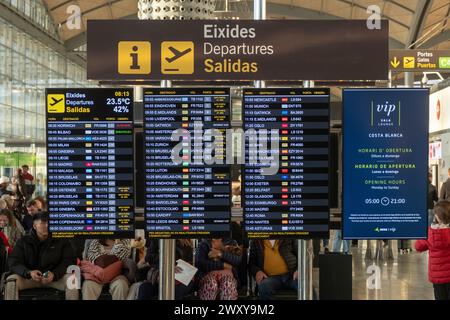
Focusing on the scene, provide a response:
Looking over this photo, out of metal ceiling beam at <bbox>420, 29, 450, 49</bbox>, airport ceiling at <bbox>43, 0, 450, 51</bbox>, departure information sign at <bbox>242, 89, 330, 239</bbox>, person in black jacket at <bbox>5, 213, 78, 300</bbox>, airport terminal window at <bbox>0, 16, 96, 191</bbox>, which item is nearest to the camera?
departure information sign at <bbox>242, 89, 330, 239</bbox>

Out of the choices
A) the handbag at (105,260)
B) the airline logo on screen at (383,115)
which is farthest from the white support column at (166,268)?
the airline logo on screen at (383,115)

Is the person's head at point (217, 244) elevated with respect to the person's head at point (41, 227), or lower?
lower

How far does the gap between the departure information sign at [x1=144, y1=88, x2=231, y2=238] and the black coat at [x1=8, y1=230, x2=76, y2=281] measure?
2.03 meters

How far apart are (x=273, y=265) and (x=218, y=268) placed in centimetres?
65

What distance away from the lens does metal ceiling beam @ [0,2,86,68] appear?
76.8 ft

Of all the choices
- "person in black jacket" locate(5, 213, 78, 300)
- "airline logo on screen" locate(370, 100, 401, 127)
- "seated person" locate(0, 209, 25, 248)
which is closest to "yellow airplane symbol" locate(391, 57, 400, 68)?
"seated person" locate(0, 209, 25, 248)

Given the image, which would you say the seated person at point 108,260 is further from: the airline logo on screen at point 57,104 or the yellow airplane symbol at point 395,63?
the yellow airplane symbol at point 395,63

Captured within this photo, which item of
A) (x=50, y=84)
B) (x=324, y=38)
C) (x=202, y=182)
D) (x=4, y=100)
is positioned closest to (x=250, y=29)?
(x=324, y=38)

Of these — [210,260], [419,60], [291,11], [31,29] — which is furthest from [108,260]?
[291,11]

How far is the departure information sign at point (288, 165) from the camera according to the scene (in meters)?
5.01

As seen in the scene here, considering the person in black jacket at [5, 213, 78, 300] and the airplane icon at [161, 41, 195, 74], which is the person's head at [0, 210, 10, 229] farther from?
the airplane icon at [161, 41, 195, 74]

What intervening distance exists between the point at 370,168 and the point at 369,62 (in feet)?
2.95

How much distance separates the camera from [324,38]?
5.07 metres

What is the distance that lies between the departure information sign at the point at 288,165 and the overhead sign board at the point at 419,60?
12.7m
